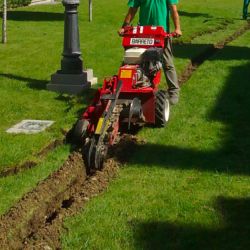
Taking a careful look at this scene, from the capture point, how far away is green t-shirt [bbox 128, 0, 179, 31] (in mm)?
8289

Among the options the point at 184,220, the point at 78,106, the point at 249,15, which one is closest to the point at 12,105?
the point at 78,106

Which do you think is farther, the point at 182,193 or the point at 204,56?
the point at 204,56

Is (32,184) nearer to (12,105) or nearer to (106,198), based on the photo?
(106,198)

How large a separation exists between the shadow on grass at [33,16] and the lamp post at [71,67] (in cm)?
893

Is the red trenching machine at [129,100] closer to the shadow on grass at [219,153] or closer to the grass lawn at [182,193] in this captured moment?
the grass lawn at [182,193]

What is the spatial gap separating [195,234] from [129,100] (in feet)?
9.06

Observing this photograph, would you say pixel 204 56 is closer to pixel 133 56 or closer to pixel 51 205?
pixel 133 56

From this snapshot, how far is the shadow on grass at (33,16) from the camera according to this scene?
18547 mm

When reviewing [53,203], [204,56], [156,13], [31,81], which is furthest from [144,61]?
[204,56]

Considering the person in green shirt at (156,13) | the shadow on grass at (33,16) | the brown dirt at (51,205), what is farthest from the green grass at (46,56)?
the person in green shirt at (156,13)

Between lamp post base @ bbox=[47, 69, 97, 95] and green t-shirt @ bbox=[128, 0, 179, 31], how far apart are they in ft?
5.39

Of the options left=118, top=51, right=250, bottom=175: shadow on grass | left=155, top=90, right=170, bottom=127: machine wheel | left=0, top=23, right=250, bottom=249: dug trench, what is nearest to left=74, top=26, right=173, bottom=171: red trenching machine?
left=155, top=90, right=170, bottom=127: machine wheel

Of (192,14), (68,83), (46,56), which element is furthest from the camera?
(192,14)

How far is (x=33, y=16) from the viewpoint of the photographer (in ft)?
63.1
